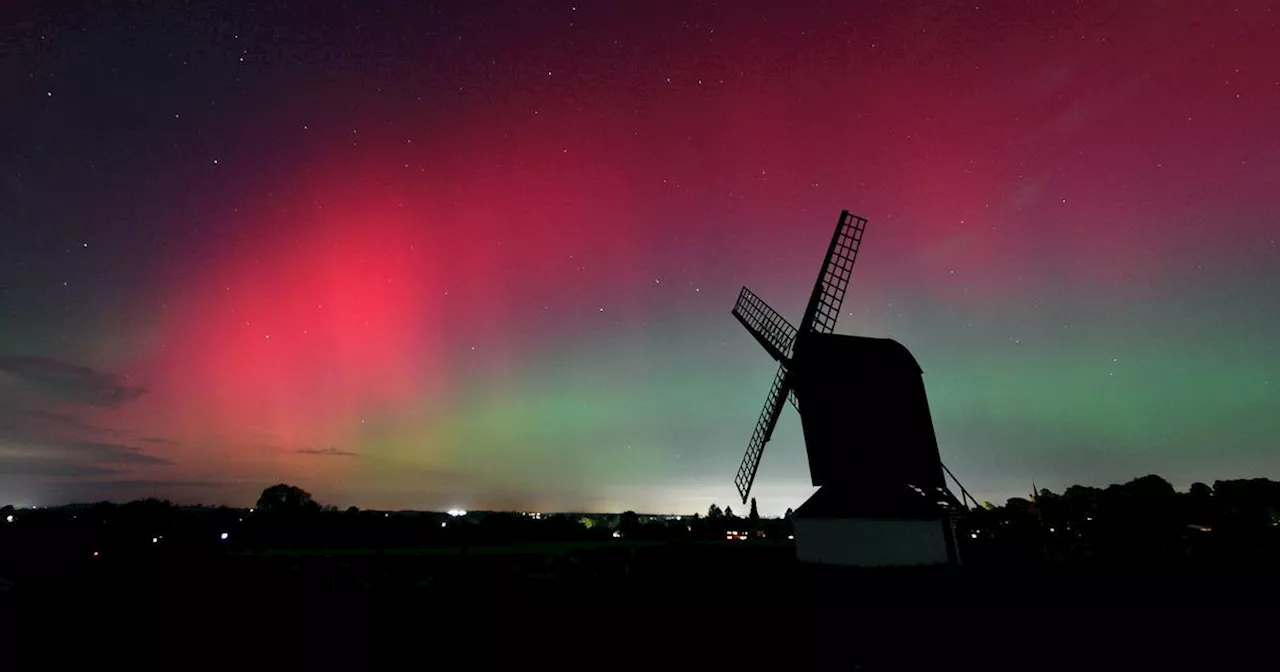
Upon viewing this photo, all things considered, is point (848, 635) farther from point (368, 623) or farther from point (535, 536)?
point (535, 536)

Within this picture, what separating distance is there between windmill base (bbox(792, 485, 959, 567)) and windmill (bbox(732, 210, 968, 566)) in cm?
4

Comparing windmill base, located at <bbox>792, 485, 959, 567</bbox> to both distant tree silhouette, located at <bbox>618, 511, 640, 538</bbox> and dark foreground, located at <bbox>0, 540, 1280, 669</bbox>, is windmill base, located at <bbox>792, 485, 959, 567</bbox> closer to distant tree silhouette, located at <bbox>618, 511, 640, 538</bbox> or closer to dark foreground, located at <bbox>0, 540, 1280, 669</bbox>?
dark foreground, located at <bbox>0, 540, 1280, 669</bbox>

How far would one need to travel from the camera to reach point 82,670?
1059cm

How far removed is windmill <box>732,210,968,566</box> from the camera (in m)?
25.2

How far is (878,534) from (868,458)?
10.5 ft

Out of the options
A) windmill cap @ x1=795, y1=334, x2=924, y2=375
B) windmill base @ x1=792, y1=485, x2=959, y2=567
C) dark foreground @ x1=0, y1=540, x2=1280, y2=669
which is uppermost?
windmill cap @ x1=795, y1=334, x2=924, y2=375

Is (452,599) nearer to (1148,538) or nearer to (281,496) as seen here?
(1148,538)

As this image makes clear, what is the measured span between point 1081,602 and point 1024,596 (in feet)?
4.77

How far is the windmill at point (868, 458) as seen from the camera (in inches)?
990

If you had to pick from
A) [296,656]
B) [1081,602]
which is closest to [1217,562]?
[1081,602]

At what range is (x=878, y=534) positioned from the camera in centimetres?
2517

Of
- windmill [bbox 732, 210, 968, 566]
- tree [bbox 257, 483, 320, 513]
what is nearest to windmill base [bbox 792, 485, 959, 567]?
windmill [bbox 732, 210, 968, 566]

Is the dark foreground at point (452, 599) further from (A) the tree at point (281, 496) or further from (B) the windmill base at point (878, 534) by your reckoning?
(A) the tree at point (281, 496)

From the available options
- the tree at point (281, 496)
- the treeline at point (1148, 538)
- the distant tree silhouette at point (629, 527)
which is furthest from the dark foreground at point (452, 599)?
A: the tree at point (281, 496)
